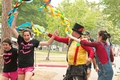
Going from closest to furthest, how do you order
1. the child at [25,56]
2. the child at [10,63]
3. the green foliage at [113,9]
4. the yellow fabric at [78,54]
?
the yellow fabric at [78,54]
the child at [25,56]
the child at [10,63]
the green foliage at [113,9]

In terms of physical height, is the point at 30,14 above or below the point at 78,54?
above

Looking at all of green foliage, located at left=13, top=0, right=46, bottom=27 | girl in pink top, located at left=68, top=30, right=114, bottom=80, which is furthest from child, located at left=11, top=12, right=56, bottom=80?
green foliage, located at left=13, top=0, right=46, bottom=27

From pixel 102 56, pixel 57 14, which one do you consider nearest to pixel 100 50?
pixel 102 56

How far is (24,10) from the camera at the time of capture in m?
46.0

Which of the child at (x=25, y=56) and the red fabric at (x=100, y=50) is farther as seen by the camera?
the child at (x=25, y=56)

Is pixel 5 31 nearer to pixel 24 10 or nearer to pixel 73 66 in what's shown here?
pixel 73 66

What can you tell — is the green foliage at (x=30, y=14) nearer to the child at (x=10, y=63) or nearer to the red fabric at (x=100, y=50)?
the child at (x=10, y=63)

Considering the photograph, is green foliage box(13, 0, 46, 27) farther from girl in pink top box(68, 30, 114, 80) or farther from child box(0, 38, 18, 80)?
girl in pink top box(68, 30, 114, 80)

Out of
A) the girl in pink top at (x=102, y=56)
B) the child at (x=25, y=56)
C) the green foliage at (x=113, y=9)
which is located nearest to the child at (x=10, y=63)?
the child at (x=25, y=56)

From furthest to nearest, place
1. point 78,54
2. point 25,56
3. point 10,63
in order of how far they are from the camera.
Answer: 1. point 10,63
2. point 25,56
3. point 78,54

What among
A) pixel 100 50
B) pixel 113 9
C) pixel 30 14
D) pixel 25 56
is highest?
pixel 30 14

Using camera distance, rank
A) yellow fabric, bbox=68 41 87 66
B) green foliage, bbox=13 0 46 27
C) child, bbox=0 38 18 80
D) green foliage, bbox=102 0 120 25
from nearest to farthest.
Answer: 1. yellow fabric, bbox=68 41 87 66
2. child, bbox=0 38 18 80
3. green foliage, bbox=102 0 120 25
4. green foliage, bbox=13 0 46 27

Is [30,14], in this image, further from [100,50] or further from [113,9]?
[100,50]

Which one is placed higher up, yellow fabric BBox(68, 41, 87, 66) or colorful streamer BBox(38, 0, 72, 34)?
colorful streamer BBox(38, 0, 72, 34)
